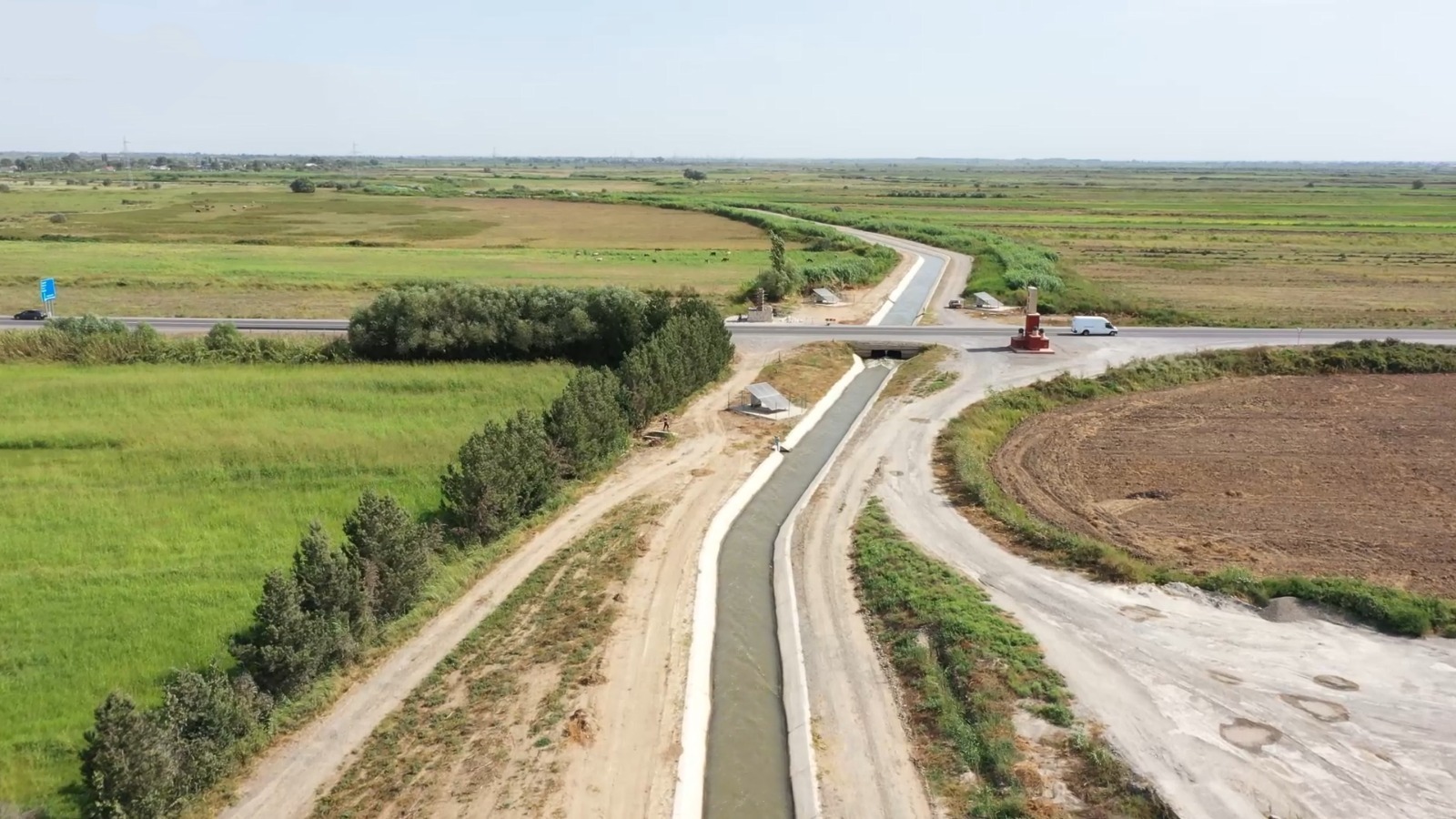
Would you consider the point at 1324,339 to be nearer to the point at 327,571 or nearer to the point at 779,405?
the point at 779,405

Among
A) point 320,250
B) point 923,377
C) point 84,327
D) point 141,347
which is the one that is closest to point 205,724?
point 923,377

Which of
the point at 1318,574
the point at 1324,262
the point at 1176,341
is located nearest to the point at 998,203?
the point at 1324,262

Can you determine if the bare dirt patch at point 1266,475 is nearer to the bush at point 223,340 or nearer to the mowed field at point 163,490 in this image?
the mowed field at point 163,490

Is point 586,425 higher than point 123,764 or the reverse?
higher

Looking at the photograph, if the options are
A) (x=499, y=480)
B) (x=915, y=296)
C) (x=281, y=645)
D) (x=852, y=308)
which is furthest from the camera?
(x=915, y=296)

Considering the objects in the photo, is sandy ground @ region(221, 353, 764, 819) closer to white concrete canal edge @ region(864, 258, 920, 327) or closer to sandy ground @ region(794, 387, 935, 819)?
sandy ground @ region(794, 387, 935, 819)

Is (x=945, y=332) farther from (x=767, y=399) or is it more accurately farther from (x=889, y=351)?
(x=767, y=399)

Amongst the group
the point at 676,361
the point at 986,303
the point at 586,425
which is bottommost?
the point at 586,425
